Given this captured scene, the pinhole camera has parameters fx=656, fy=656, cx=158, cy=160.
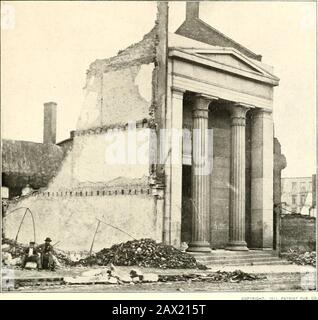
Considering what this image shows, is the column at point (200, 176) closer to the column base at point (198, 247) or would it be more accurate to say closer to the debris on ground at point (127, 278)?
the column base at point (198, 247)

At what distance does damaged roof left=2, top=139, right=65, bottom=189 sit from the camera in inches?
436

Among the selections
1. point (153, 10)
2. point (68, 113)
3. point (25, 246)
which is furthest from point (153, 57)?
point (25, 246)

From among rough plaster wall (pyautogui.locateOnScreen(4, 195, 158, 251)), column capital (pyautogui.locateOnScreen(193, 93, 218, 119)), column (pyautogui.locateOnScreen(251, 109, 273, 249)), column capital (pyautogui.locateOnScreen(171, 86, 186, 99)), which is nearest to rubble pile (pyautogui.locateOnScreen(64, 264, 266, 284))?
rough plaster wall (pyautogui.locateOnScreen(4, 195, 158, 251))

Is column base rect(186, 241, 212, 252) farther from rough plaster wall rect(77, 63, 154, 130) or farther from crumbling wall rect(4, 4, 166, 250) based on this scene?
rough plaster wall rect(77, 63, 154, 130)

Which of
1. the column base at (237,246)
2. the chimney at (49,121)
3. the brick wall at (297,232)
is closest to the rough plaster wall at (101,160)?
the chimney at (49,121)

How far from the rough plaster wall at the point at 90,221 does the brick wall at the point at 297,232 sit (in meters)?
2.71

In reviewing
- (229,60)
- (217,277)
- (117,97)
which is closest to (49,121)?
(117,97)

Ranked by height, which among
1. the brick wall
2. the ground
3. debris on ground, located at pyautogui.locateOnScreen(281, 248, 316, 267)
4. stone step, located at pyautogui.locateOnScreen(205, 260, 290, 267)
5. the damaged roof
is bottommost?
the ground

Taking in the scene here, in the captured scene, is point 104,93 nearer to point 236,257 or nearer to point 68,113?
point 68,113

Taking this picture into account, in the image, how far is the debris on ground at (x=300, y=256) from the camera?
11.6 metres

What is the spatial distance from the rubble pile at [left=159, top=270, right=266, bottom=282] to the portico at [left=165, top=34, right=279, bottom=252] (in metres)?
0.69

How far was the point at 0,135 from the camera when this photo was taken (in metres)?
11.0
